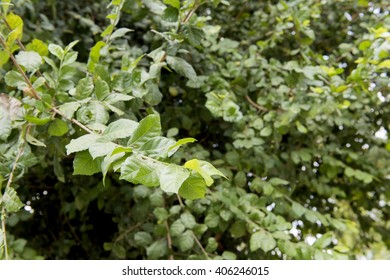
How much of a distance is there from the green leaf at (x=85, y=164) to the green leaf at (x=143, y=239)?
0.63m

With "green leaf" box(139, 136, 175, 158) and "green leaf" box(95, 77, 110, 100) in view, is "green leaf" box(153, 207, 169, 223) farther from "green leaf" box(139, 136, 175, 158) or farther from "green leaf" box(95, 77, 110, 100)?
"green leaf" box(139, 136, 175, 158)

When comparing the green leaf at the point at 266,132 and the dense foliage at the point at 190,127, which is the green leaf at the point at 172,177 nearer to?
the dense foliage at the point at 190,127

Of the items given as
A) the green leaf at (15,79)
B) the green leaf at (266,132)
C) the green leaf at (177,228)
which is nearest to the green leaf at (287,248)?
the green leaf at (177,228)

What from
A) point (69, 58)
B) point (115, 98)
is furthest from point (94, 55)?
point (115, 98)

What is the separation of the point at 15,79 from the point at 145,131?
459mm

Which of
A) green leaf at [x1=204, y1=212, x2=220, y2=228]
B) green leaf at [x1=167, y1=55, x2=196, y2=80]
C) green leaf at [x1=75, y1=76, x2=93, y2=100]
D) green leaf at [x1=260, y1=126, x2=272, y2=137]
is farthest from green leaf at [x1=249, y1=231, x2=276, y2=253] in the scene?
green leaf at [x1=75, y1=76, x2=93, y2=100]

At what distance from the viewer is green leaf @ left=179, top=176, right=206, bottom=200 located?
0.66 meters

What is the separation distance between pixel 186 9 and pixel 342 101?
0.63m

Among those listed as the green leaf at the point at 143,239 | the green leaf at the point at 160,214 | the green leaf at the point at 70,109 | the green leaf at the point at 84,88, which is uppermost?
the green leaf at the point at 70,109

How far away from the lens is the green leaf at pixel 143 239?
4.45 ft

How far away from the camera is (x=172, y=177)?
62 cm
